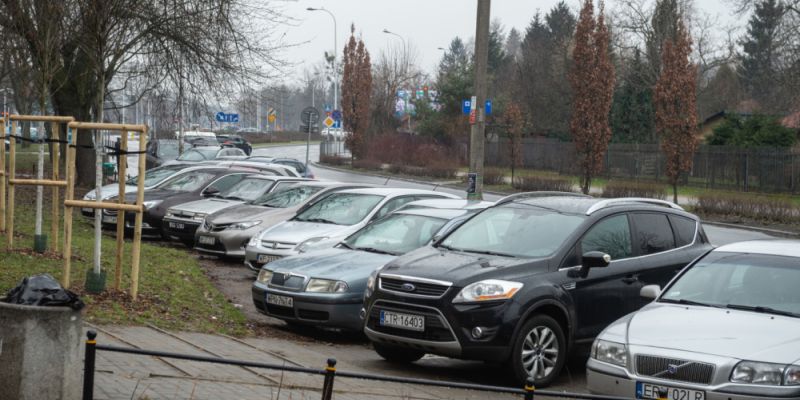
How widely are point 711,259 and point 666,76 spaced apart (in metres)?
32.1

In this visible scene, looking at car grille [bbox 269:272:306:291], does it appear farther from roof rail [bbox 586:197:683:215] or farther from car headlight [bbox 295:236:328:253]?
roof rail [bbox 586:197:683:215]

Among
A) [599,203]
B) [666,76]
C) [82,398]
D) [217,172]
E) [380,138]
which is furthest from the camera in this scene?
[380,138]

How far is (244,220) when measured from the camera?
55.0 feet

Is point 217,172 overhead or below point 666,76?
below

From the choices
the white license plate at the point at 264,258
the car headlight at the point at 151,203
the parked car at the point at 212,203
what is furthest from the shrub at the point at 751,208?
the white license plate at the point at 264,258

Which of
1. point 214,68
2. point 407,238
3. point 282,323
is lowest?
point 282,323

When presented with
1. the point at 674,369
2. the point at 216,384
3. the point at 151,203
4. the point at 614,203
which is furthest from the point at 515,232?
the point at 151,203

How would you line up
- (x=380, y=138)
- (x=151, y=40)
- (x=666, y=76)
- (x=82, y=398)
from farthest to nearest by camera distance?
(x=380, y=138) → (x=666, y=76) → (x=151, y=40) → (x=82, y=398)

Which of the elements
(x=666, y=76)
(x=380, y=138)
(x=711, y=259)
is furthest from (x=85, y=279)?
(x=380, y=138)

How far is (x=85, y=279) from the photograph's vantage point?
1191 centimetres

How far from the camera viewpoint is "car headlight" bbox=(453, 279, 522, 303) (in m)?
8.68

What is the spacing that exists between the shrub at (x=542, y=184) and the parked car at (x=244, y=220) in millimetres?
23039

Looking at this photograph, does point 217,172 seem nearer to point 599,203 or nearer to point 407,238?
point 407,238

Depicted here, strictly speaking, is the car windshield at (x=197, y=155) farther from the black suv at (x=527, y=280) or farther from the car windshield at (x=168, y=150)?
the black suv at (x=527, y=280)
